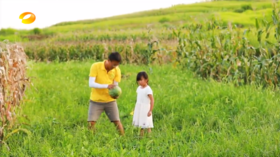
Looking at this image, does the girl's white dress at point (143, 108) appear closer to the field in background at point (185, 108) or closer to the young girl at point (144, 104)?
the young girl at point (144, 104)

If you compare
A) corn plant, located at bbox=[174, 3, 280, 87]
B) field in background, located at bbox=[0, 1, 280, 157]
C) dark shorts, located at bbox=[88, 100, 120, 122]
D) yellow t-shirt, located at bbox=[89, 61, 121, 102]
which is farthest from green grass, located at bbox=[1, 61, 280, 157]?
corn plant, located at bbox=[174, 3, 280, 87]

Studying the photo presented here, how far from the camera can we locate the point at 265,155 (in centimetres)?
473

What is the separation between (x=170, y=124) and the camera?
648 centimetres

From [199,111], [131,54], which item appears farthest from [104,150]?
→ [131,54]

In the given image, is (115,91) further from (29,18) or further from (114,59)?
(29,18)

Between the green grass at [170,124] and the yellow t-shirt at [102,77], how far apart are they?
0.59 metres

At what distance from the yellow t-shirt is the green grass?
1.92ft

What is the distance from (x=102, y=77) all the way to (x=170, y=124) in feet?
5.02

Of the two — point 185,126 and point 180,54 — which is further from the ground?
point 180,54

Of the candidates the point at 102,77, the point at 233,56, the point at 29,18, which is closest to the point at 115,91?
the point at 102,77

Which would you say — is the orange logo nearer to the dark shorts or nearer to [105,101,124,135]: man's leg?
the dark shorts

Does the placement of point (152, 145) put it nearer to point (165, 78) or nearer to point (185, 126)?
point (185, 126)

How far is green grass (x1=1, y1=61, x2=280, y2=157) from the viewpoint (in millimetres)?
5133

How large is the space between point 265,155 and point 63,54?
1419cm
